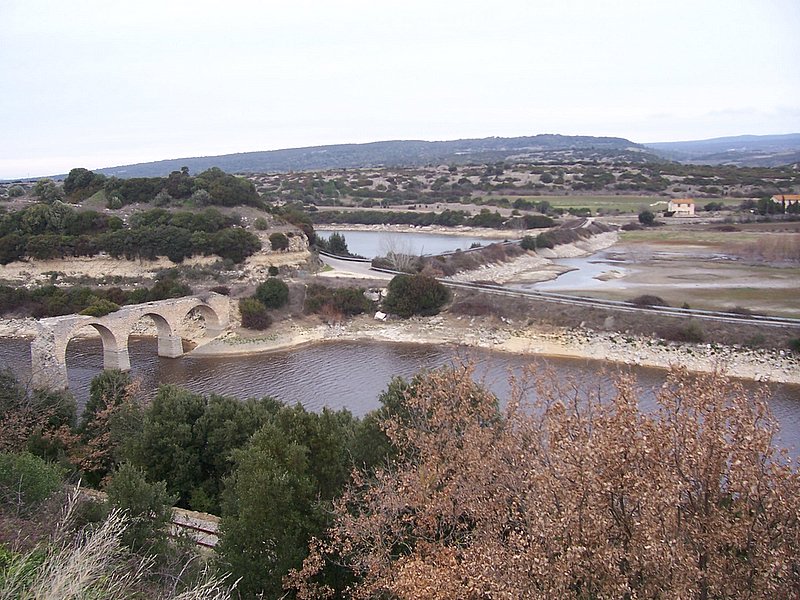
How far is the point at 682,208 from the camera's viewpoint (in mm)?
56906

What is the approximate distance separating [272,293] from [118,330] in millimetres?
7284

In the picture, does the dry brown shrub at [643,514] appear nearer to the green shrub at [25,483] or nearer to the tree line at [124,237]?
the green shrub at [25,483]

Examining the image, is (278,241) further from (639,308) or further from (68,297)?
(639,308)

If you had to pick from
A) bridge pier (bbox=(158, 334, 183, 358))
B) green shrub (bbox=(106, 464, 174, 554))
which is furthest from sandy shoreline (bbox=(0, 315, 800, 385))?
green shrub (bbox=(106, 464, 174, 554))

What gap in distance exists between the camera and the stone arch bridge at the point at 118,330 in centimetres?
2103

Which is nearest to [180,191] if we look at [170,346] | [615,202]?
[170,346]

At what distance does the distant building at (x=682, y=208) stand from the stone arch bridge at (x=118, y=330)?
4263cm

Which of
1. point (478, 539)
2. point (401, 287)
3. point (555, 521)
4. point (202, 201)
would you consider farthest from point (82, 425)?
point (202, 201)

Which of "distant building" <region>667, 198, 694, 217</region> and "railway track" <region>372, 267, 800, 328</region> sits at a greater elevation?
"distant building" <region>667, 198, 694, 217</region>

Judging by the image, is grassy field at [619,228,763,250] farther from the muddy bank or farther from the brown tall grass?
the muddy bank

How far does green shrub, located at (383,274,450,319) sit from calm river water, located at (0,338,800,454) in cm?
290

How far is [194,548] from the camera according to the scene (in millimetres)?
8531

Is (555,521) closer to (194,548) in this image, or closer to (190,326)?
(194,548)

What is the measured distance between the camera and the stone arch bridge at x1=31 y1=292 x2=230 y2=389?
69.0 ft
